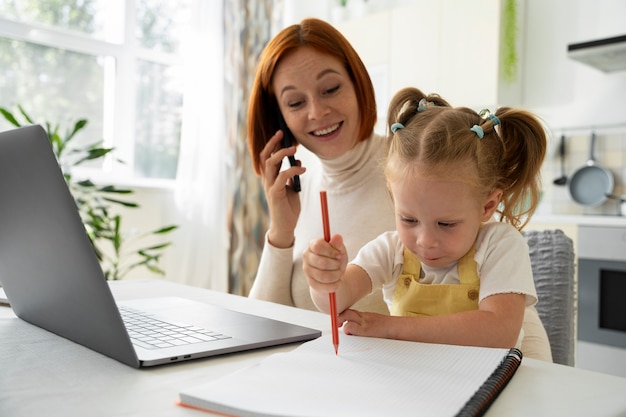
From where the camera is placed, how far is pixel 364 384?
0.55 m

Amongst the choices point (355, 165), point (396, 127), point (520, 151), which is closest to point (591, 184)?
point (355, 165)

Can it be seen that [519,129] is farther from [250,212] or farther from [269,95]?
[250,212]

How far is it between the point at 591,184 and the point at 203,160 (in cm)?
222

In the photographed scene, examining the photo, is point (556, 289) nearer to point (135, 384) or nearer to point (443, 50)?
point (135, 384)

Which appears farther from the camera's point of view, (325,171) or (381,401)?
(325,171)

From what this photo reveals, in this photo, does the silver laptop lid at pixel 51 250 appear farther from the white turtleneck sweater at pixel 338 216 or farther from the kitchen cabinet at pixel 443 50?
the kitchen cabinet at pixel 443 50

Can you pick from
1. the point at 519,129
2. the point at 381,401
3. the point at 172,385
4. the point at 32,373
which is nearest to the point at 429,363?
the point at 381,401

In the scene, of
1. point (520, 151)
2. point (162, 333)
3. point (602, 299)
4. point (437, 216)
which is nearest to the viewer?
point (162, 333)

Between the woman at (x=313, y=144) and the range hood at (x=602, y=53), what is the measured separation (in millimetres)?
1528

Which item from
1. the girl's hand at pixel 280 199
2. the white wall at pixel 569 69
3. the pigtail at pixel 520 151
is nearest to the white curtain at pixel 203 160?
the white wall at pixel 569 69

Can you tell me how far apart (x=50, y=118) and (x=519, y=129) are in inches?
116

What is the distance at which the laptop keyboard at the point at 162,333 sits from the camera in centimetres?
75

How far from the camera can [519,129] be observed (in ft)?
3.36

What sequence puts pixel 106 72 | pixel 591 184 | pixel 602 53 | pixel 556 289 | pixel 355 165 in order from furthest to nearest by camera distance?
pixel 106 72, pixel 591 184, pixel 602 53, pixel 355 165, pixel 556 289
